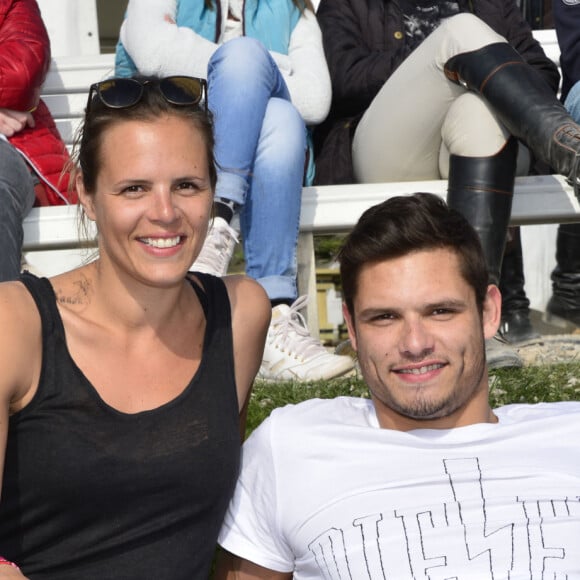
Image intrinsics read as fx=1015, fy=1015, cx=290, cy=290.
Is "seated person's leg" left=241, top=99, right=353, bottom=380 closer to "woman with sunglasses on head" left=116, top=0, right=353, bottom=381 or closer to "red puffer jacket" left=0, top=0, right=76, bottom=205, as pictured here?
"woman with sunglasses on head" left=116, top=0, right=353, bottom=381

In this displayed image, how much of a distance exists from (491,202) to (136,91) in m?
1.78

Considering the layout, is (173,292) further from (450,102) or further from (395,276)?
(450,102)

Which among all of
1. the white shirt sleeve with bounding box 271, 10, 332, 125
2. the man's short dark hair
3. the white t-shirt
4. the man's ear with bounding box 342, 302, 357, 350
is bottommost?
the white t-shirt

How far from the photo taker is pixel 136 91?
228cm

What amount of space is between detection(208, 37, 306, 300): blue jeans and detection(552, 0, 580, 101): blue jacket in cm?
131

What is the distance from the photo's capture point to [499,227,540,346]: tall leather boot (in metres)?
4.23

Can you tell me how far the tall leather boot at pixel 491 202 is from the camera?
3656 millimetres

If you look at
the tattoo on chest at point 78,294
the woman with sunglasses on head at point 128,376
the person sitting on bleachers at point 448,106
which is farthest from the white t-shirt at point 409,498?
the person sitting on bleachers at point 448,106

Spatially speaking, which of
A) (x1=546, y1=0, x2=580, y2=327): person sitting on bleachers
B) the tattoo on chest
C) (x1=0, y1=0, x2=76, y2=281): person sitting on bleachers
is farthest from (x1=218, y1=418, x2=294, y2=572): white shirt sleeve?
(x1=546, y1=0, x2=580, y2=327): person sitting on bleachers

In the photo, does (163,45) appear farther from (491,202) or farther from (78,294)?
(78,294)

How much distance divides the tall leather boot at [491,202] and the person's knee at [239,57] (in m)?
0.85

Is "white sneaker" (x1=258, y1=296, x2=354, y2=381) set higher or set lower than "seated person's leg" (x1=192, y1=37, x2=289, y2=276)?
lower

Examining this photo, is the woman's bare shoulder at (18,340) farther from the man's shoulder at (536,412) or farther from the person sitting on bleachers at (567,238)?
the person sitting on bleachers at (567,238)

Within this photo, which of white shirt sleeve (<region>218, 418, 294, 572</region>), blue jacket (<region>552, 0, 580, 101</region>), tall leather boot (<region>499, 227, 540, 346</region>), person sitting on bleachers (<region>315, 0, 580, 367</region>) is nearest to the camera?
white shirt sleeve (<region>218, 418, 294, 572</region>)
